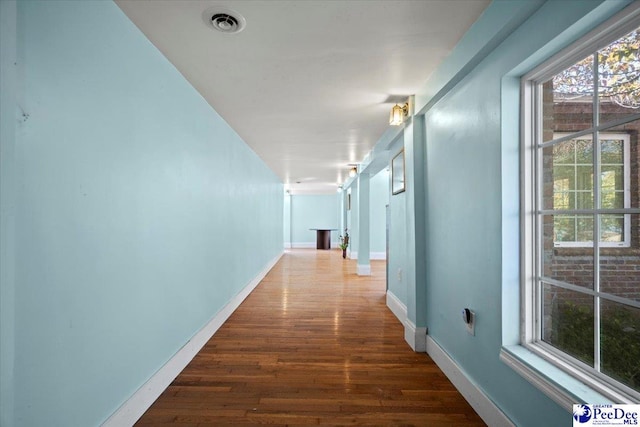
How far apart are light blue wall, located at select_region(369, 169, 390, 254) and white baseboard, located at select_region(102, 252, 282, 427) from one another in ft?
20.6

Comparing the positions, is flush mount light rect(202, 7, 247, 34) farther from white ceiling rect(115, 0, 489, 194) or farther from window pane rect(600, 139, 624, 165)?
window pane rect(600, 139, 624, 165)

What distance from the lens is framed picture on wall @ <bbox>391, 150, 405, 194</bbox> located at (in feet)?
11.3

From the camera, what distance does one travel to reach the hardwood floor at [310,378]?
6.05ft

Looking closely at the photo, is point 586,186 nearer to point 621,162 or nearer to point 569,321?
point 621,162

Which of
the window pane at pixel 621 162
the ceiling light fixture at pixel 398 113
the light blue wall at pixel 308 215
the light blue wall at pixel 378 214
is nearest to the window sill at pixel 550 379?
the window pane at pixel 621 162

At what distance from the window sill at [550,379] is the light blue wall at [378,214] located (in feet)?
24.7

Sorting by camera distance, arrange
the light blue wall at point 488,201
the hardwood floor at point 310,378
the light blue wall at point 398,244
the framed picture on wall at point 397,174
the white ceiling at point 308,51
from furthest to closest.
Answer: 1. the light blue wall at point 398,244
2. the framed picture on wall at point 397,174
3. the hardwood floor at point 310,378
4. the white ceiling at point 308,51
5. the light blue wall at point 488,201

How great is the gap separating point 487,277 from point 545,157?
729mm

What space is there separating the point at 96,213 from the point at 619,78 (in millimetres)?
2299

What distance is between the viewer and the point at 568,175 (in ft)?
4.59

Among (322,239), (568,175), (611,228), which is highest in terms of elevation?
(568,175)

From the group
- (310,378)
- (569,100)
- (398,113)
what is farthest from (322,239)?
(569,100)

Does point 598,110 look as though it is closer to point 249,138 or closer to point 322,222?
point 249,138

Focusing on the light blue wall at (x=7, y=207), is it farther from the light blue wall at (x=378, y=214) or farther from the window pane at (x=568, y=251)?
the light blue wall at (x=378, y=214)
